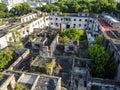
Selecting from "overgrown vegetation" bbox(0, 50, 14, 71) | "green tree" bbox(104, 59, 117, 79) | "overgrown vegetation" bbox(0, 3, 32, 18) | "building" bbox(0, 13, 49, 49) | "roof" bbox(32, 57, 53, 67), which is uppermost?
"overgrown vegetation" bbox(0, 3, 32, 18)

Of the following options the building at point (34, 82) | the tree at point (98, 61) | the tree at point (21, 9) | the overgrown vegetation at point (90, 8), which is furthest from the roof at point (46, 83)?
the tree at point (21, 9)

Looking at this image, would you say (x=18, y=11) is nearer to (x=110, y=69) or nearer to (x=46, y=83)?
(x=110, y=69)

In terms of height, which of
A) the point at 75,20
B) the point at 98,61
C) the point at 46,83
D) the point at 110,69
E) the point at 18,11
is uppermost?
the point at 18,11

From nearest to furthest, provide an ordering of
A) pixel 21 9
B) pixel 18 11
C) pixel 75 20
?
pixel 75 20 < pixel 21 9 < pixel 18 11

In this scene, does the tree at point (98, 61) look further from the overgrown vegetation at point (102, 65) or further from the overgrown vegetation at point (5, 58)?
the overgrown vegetation at point (5, 58)

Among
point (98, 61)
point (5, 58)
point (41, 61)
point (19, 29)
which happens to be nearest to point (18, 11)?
point (19, 29)

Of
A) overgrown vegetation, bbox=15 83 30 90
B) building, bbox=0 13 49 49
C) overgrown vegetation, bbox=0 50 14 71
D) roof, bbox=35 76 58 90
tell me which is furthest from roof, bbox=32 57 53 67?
building, bbox=0 13 49 49

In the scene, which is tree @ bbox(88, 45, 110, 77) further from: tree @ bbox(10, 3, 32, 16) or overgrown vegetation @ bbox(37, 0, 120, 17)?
tree @ bbox(10, 3, 32, 16)

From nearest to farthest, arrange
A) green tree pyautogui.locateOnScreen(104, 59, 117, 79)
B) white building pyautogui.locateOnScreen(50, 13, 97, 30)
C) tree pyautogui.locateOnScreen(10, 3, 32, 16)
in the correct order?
green tree pyautogui.locateOnScreen(104, 59, 117, 79) → white building pyautogui.locateOnScreen(50, 13, 97, 30) → tree pyautogui.locateOnScreen(10, 3, 32, 16)

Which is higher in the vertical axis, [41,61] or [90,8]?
[90,8]
